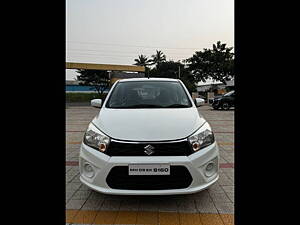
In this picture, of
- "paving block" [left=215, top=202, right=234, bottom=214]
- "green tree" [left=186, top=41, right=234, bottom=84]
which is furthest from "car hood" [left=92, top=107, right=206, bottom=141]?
A: "green tree" [left=186, top=41, right=234, bottom=84]

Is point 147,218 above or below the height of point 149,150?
below

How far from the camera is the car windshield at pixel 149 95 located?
3385mm

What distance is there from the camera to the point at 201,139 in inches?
101

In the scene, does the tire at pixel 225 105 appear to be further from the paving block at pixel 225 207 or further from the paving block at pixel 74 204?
the paving block at pixel 74 204

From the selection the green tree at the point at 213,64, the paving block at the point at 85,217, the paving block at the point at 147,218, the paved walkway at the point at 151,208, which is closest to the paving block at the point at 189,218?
the paved walkway at the point at 151,208

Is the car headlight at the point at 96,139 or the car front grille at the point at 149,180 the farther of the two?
the car headlight at the point at 96,139

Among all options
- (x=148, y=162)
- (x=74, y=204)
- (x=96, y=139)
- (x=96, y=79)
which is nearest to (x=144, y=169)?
(x=148, y=162)

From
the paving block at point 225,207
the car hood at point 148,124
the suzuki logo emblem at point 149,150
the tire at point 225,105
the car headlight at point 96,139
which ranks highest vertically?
the tire at point 225,105

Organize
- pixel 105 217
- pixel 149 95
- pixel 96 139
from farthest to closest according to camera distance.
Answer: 1. pixel 149 95
2. pixel 96 139
3. pixel 105 217

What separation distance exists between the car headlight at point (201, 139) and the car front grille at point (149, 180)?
0.28m

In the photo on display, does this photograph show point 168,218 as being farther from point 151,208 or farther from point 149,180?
point 149,180

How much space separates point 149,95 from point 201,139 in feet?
4.40
